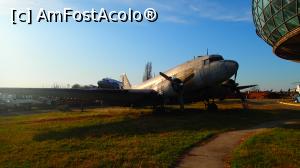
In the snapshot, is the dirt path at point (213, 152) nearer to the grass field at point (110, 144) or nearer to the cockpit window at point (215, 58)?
the grass field at point (110, 144)

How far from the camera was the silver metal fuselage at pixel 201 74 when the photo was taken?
25.6 metres

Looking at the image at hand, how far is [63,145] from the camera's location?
14969mm

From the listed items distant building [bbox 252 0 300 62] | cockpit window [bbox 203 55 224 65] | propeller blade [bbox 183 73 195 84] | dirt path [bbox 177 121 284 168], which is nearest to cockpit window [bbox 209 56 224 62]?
cockpit window [bbox 203 55 224 65]

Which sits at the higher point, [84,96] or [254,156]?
[84,96]

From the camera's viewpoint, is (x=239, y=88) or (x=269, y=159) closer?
(x=269, y=159)

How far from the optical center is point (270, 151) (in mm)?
12531

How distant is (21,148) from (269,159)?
11.3 m

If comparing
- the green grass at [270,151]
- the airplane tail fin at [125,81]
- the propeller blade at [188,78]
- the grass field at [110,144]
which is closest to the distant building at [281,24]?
the propeller blade at [188,78]

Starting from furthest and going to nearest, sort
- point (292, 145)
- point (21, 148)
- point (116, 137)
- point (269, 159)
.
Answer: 1. point (116, 137)
2. point (21, 148)
3. point (292, 145)
4. point (269, 159)

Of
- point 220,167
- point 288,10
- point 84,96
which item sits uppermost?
point 288,10

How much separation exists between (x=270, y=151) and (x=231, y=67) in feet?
44.6

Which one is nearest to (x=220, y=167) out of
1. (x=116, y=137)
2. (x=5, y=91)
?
(x=116, y=137)

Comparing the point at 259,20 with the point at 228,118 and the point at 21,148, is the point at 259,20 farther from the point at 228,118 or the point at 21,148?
the point at 21,148

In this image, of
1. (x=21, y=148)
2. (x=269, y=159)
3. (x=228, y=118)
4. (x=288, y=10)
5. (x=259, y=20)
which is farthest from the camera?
(x=259, y=20)
